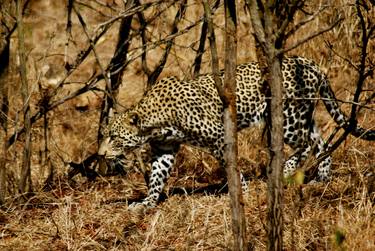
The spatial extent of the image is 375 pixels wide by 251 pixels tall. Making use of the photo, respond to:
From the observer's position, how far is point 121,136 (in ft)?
26.7

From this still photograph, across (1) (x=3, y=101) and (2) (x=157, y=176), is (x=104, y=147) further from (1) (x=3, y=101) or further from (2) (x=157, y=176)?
(1) (x=3, y=101)

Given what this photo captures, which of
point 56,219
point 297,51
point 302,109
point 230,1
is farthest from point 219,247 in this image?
point 297,51

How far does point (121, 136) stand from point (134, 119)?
0.71 feet

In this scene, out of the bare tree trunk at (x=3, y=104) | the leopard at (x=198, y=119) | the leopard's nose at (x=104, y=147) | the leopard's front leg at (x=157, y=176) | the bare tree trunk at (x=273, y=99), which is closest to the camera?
the bare tree trunk at (x=273, y=99)

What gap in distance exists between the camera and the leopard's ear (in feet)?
26.5

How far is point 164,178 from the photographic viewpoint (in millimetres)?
8133

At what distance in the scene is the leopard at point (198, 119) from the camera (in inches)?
313

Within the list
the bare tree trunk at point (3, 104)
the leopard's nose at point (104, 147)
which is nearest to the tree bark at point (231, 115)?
the bare tree trunk at point (3, 104)

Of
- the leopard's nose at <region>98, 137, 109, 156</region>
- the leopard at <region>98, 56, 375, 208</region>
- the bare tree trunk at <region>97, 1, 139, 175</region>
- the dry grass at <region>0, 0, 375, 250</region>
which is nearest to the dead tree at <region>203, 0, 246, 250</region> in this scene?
the dry grass at <region>0, 0, 375, 250</region>

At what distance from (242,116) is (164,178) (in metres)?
0.99

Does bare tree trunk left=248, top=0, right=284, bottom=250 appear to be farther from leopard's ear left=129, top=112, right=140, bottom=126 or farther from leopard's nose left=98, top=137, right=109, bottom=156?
leopard's nose left=98, top=137, right=109, bottom=156

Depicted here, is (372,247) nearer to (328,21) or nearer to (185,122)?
(185,122)

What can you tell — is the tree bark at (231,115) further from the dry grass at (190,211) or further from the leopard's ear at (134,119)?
the leopard's ear at (134,119)

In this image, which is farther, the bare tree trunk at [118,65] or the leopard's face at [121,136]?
the bare tree trunk at [118,65]
